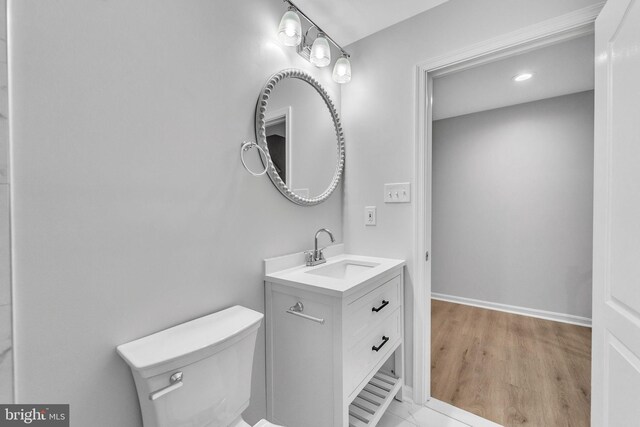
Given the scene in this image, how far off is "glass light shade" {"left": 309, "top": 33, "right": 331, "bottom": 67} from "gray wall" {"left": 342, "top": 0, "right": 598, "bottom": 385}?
0.41 metres

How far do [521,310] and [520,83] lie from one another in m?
2.25

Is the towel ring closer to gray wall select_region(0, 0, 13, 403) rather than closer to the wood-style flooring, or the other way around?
gray wall select_region(0, 0, 13, 403)

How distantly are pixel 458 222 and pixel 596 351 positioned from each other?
2280 millimetres

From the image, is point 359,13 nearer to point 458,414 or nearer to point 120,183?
point 120,183

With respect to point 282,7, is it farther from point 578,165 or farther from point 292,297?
point 578,165

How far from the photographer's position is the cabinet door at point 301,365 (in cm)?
110

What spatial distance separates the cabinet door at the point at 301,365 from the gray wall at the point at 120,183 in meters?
0.12

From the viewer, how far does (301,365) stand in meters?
1.17

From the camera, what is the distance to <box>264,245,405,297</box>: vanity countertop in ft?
3.67

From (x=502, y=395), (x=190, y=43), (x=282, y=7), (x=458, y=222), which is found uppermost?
(x=282, y=7)

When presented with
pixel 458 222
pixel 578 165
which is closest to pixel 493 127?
pixel 578 165

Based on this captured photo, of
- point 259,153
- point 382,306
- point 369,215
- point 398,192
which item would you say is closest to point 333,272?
point 382,306

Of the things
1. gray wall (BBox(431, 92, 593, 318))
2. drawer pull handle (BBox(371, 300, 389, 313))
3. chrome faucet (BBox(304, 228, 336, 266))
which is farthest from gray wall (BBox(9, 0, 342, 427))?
gray wall (BBox(431, 92, 593, 318))

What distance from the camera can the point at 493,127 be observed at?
117 inches
